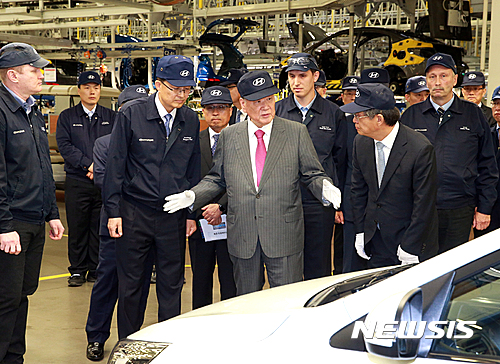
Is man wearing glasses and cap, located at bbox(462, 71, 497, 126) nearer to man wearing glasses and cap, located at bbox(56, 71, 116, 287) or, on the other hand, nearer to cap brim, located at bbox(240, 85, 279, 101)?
cap brim, located at bbox(240, 85, 279, 101)

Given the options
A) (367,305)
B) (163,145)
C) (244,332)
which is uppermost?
(163,145)

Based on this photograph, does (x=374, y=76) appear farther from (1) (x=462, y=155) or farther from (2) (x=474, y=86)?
(1) (x=462, y=155)

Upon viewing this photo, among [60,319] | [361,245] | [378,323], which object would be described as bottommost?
[60,319]

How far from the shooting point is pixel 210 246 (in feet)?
13.5

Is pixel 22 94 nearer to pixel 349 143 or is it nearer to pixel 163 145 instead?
pixel 163 145

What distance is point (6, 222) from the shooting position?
3.08 metres

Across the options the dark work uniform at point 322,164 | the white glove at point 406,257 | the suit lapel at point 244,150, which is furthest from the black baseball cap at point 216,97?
the white glove at point 406,257

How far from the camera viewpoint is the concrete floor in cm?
395

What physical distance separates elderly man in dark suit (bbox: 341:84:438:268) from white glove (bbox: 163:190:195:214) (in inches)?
40.7

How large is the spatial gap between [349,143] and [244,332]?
3482mm

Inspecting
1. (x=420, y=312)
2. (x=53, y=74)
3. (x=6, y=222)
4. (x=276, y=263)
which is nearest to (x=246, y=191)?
(x=276, y=263)

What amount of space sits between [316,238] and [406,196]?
837 mm

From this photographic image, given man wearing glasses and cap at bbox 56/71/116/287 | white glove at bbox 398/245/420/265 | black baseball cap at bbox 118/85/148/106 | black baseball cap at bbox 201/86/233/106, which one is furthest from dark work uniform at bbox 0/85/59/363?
man wearing glasses and cap at bbox 56/71/116/287

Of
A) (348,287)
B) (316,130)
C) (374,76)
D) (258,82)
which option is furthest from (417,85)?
(348,287)
